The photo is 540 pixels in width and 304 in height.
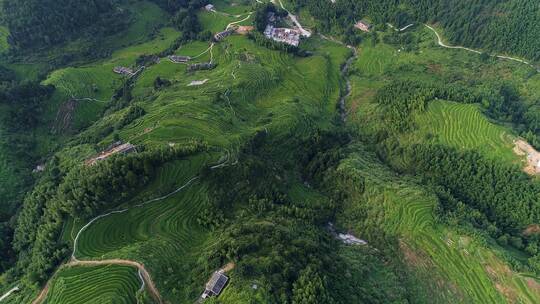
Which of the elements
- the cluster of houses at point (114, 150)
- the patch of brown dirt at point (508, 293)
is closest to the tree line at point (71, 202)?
the cluster of houses at point (114, 150)

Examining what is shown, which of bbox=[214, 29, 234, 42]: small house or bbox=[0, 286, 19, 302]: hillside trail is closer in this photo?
bbox=[0, 286, 19, 302]: hillside trail

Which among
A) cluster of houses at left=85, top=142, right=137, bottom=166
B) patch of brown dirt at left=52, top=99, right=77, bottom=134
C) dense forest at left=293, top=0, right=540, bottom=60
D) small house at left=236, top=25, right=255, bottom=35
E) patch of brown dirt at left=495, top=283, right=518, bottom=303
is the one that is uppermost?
Answer: dense forest at left=293, top=0, right=540, bottom=60

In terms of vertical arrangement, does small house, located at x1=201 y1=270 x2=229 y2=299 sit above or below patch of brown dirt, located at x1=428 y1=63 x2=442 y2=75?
below

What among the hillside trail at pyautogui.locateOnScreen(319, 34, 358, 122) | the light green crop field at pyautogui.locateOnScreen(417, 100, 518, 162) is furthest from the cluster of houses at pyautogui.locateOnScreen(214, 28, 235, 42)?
the light green crop field at pyautogui.locateOnScreen(417, 100, 518, 162)

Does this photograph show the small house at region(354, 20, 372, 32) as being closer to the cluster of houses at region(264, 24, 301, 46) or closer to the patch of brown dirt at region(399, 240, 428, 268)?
the cluster of houses at region(264, 24, 301, 46)

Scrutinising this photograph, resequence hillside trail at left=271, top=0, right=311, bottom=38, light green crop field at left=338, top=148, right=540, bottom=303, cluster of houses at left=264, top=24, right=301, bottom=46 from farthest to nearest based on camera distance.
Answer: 1. hillside trail at left=271, top=0, right=311, bottom=38
2. cluster of houses at left=264, top=24, right=301, bottom=46
3. light green crop field at left=338, top=148, right=540, bottom=303

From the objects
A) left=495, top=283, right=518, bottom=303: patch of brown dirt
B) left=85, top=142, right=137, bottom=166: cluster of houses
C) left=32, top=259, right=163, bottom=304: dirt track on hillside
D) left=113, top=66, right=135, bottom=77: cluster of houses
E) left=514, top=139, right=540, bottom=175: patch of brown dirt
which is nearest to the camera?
left=32, top=259, right=163, bottom=304: dirt track on hillside

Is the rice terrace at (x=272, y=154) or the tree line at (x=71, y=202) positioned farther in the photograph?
the tree line at (x=71, y=202)

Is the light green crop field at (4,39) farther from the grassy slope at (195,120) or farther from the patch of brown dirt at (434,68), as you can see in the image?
the patch of brown dirt at (434,68)

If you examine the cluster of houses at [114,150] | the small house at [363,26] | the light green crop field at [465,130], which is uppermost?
the small house at [363,26]
